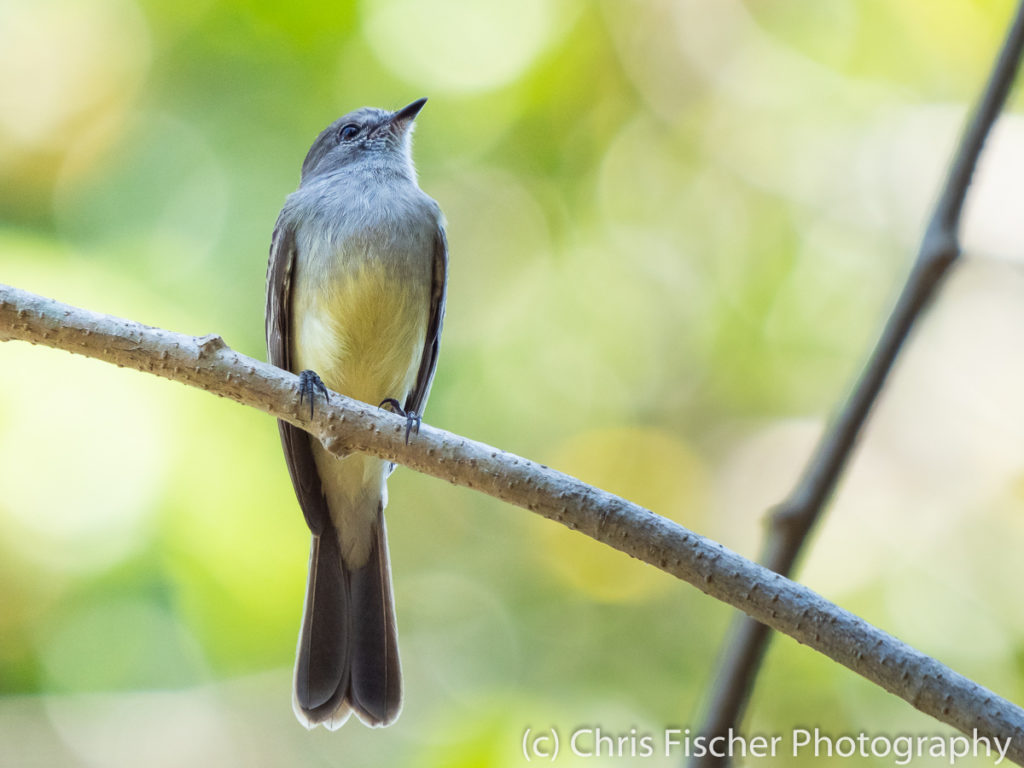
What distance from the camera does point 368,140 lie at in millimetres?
4375

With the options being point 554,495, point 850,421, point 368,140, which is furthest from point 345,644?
point 850,421

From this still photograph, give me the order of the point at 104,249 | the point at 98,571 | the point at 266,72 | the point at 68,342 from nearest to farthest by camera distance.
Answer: the point at 68,342
the point at 98,571
the point at 104,249
the point at 266,72

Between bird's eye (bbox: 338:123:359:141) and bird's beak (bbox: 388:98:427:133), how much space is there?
184mm

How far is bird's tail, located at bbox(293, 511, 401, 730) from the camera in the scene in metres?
3.52

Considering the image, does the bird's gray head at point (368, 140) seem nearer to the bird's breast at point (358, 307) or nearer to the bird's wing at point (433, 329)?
the bird's wing at point (433, 329)

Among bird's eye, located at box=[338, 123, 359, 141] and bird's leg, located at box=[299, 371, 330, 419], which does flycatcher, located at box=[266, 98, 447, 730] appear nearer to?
bird's eye, located at box=[338, 123, 359, 141]

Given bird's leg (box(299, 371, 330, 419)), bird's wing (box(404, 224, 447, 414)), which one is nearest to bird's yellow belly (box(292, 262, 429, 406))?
bird's wing (box(404, 224, 447, 414))

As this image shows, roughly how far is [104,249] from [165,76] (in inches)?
37.0

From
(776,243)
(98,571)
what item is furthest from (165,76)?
(776,243)

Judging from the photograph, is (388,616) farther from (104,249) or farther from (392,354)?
(104,249)

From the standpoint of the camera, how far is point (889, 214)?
524cm

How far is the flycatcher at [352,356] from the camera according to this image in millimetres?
3582

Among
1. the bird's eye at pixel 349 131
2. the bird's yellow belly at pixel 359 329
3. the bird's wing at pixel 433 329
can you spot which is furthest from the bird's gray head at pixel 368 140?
the bird's yellow belly at pixel 359 329

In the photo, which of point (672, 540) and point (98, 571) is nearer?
point (672, 540)
